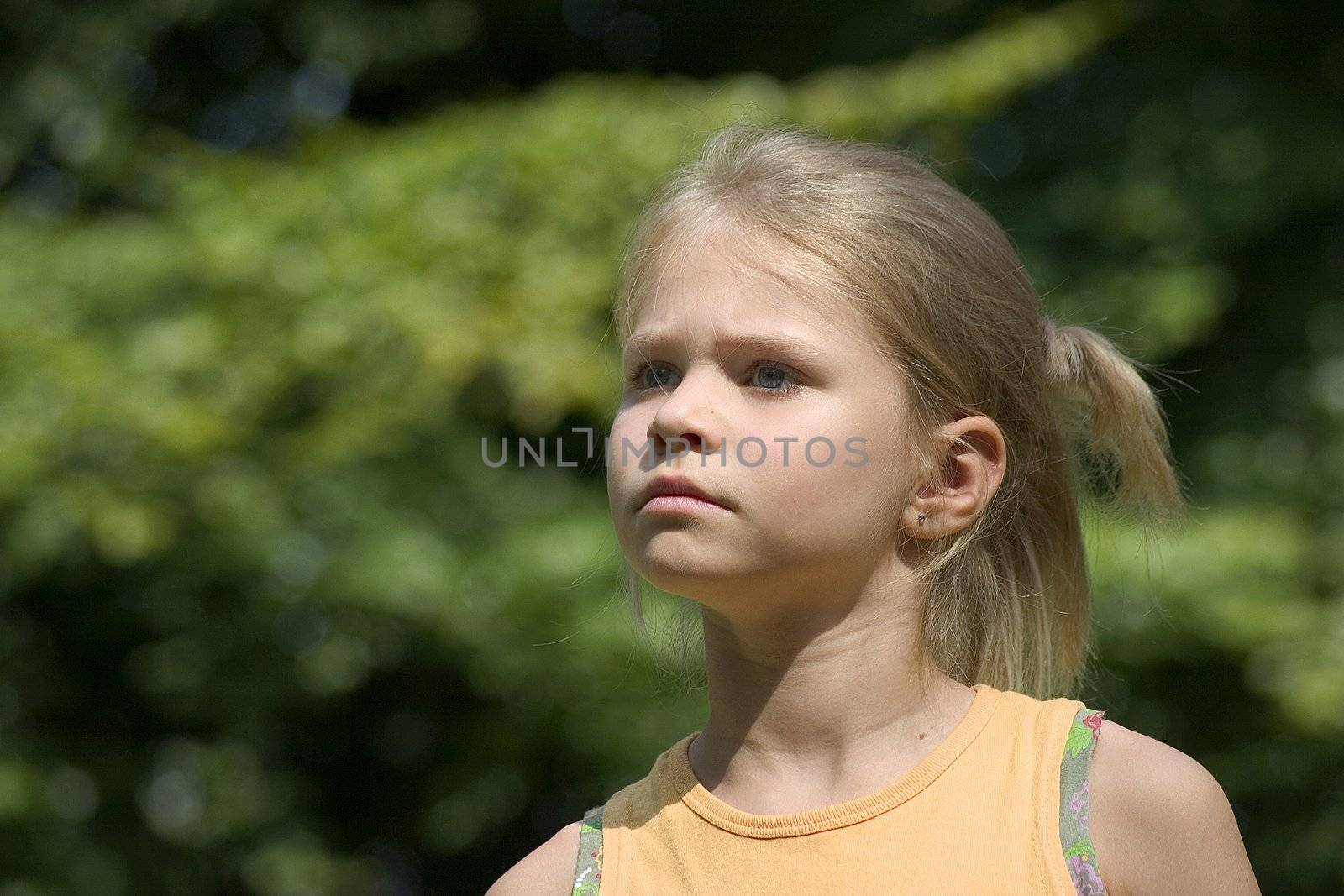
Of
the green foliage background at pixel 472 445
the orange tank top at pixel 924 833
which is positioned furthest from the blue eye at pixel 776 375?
the green foliage background at pixel 472 445

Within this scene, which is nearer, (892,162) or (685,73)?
(892,162)

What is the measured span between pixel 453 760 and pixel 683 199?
11.1 ft

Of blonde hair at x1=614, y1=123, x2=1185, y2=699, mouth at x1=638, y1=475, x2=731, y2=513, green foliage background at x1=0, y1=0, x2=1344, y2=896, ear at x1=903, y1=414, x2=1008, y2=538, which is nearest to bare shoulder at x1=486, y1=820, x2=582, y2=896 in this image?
blonde hair at x1=614, y1=123, x2=1185, y2=699

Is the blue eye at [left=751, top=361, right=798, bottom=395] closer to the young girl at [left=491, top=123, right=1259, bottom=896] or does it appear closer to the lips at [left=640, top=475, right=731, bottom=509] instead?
the young girl at [left=491, top=123, right=1259, bottom=896]

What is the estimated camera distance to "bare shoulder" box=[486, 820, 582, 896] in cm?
151

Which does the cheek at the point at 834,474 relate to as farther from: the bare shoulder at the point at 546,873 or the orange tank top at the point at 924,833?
the bare shoulder at the point at 546,873

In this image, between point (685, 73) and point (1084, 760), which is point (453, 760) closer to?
point (685, 73)

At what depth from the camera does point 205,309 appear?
4105 mm

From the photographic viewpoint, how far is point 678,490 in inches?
55.3

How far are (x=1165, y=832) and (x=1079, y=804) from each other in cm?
8

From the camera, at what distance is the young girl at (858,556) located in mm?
1366

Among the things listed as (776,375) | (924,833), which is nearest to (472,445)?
(776,375)

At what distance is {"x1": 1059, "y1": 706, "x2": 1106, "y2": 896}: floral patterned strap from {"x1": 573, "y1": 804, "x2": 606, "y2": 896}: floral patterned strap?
0.47 metres

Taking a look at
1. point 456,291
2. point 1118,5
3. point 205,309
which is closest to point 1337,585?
point 1118,5
